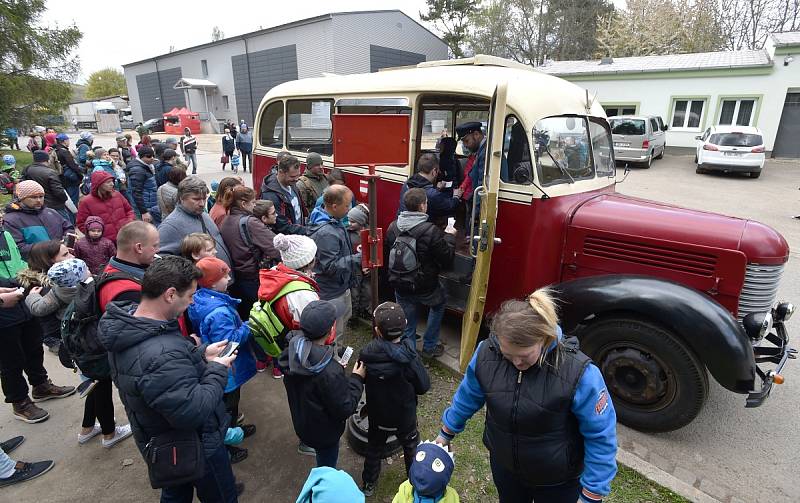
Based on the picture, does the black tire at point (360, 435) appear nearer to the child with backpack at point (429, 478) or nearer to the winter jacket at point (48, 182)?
the child with backpack at point (429, 478)

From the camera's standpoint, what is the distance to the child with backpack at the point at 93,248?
13.1 feet

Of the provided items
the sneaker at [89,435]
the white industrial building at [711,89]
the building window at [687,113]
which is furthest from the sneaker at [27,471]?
the building window at [687,113]

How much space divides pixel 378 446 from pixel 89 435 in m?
2.23

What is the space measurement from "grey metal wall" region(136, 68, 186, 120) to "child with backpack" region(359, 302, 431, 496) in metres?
44.4

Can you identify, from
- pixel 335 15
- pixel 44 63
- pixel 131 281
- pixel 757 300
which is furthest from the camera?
→ pixel 335 15

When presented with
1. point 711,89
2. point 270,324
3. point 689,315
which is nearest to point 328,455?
point 270,324

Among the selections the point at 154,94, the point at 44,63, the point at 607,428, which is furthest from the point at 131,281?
the point at 154,94

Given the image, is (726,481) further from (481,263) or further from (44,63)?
(44,63)

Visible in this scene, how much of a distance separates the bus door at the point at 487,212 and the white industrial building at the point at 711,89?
A: 20.3m

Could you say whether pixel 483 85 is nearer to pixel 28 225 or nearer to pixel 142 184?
pixel 28 225

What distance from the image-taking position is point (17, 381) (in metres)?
3.32

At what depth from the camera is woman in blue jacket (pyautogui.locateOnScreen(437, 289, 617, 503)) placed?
1.70 meters

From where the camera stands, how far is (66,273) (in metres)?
2.69

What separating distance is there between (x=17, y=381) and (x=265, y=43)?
1329 inches
